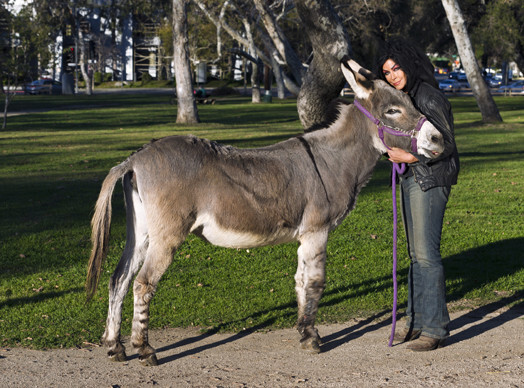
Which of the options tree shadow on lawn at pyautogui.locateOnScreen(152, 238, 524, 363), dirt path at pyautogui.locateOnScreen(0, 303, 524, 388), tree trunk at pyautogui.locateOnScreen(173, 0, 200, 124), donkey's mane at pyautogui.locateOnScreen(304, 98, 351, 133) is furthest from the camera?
tree trunk at pyautogui.locateOnScreen(173, 0, 200, 124)

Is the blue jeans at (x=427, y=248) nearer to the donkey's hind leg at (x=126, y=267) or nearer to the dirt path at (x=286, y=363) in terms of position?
the dirt path at (x=286, y=363)

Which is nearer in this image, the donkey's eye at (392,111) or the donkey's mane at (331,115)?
the donkey's eye at (392,111)

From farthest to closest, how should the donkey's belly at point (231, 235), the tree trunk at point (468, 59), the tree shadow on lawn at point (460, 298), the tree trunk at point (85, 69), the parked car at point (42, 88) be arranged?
the parked car at point (42, 88), the tree trunk at point (85, 69), the tree trunk at point (468, 59), the tree shadow on lawn at point (460, 298), the donkey's belly at point (231, 235)

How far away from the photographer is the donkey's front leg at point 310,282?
20.5ft

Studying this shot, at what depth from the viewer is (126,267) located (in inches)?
246

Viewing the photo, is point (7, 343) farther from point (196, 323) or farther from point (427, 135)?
point (427, 135)

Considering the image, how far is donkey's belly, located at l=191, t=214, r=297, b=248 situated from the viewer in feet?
19.7

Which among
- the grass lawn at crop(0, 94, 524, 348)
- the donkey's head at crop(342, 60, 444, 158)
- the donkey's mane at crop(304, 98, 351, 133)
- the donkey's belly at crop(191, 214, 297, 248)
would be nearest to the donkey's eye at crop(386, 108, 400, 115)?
the donkey's head at crop(342, 60, 444, 158)

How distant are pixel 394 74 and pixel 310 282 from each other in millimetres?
1943

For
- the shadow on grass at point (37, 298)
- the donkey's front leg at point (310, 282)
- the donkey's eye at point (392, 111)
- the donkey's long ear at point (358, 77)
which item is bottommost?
the shadow on grass at point (37, 298)

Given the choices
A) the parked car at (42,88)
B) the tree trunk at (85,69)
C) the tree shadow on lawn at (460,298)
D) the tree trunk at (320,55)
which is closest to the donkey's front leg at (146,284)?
the tree shadow on lawn at (460,298)

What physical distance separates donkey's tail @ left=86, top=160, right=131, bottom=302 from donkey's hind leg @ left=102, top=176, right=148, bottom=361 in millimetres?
144

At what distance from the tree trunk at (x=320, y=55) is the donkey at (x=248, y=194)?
701cm

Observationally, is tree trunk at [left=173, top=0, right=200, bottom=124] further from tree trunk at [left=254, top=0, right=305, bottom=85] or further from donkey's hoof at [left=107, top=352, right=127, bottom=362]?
donkey's hoof at [left=107, top=352, right=127, bottom=362]
